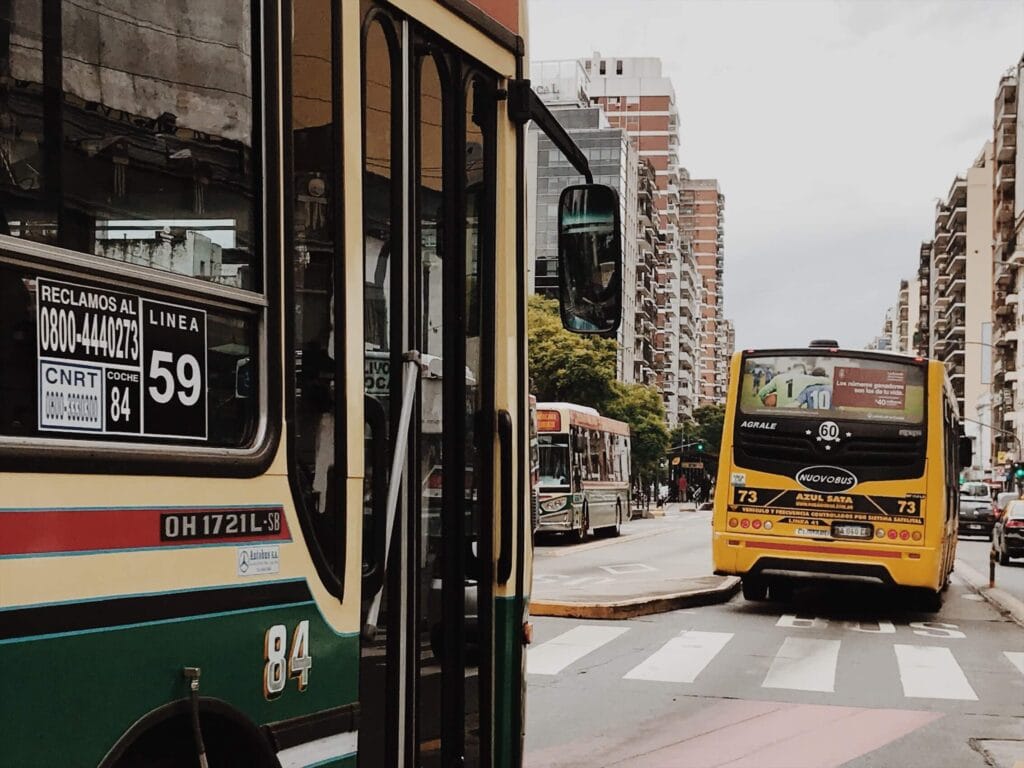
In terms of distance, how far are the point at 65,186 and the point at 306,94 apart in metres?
0.90

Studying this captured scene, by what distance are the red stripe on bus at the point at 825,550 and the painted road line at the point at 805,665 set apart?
6.60 ft

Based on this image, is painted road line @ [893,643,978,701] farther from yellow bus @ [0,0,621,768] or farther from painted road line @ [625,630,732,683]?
yellow bus @ [0,0,621,768]

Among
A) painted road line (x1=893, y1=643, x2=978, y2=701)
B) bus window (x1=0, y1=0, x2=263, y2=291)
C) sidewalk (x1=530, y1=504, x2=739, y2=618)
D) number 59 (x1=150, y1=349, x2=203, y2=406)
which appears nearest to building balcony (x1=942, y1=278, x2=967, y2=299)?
sidewalk (x1=530, y1=504, x2=739, y2=618)

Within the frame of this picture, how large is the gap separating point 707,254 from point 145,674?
17965cm

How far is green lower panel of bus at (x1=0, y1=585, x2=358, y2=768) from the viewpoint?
7.68 ft

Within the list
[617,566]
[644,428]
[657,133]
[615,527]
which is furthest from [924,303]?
[617,566]

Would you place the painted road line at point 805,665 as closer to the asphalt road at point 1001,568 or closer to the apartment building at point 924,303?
the asphalt road at point 1001,568

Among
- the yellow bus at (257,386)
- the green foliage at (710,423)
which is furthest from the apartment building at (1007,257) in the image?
the yellow bus at (257,386)

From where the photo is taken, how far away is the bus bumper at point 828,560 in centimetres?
1557

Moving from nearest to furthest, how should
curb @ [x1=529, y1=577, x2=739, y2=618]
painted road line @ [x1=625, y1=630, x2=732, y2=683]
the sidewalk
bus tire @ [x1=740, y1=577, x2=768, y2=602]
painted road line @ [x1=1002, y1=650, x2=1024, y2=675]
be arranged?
painted road line @ [x1=625, y1=630, x2=732, y2=683] < painted road line @ [x1=1002, y1=650, x2=1024, y2=675] < curb @ [x1=529, y1=577, x2=739, y2=618] < the sidewalk < bus tire @ [x1=740, y1=577, x2=768, y2=602]

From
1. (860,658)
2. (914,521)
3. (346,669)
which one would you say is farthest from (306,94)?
(914,521)

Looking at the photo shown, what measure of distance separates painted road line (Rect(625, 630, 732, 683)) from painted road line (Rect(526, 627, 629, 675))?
0.62m

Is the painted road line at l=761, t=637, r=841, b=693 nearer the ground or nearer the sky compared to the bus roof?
nearer the ground

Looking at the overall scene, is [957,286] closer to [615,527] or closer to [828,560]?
[615,527]
